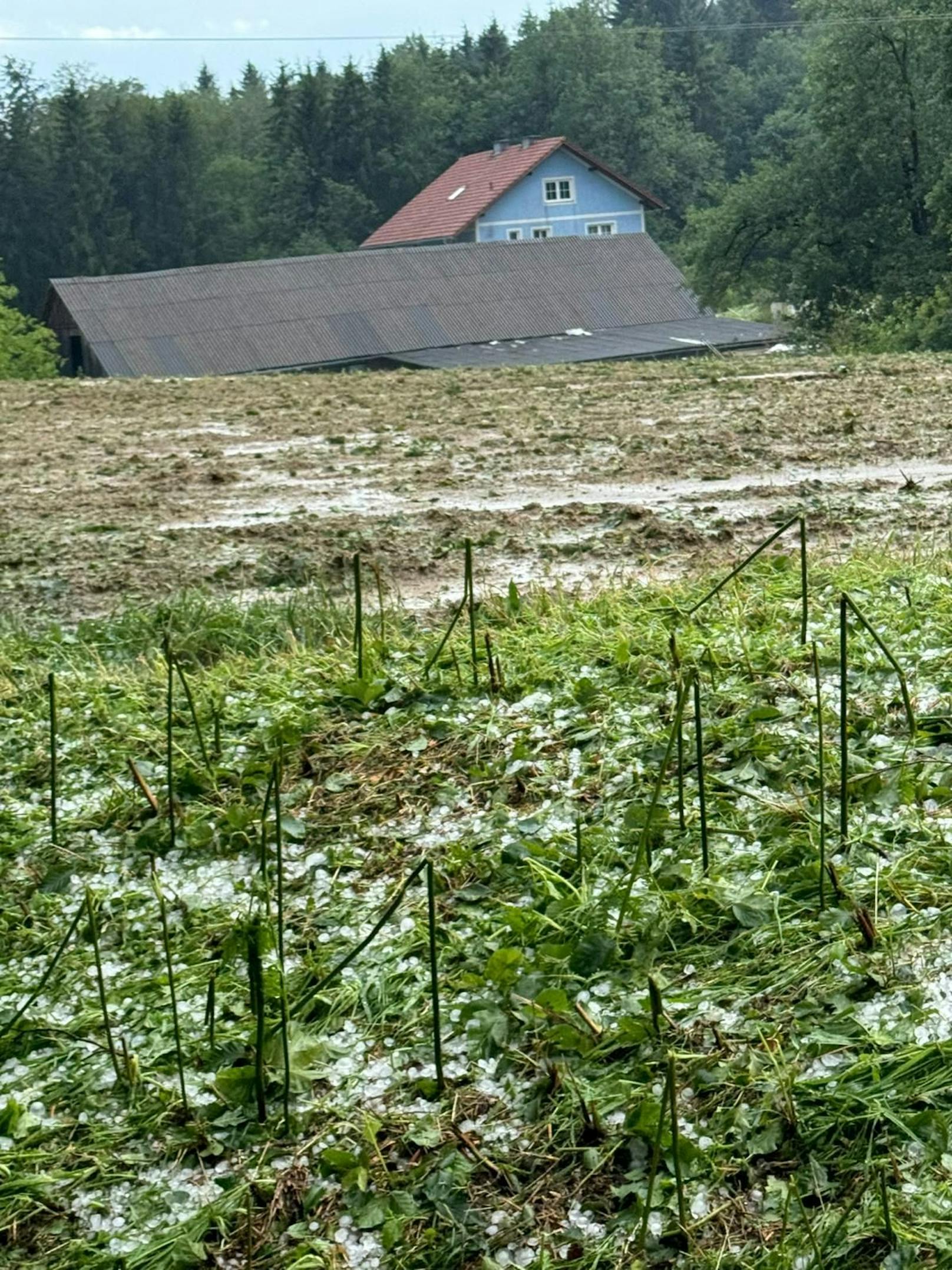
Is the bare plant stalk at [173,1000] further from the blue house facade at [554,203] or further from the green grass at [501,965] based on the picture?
the blue house facade at [554,203]

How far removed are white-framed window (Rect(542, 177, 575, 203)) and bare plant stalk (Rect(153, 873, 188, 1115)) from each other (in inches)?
2322

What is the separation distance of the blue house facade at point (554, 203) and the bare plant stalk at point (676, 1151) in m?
58.0

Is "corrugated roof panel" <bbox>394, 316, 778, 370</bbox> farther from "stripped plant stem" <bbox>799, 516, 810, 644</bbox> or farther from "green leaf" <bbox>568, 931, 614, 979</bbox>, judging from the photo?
"green leaf" <bbox>568, 931, 614, 979</bbox>

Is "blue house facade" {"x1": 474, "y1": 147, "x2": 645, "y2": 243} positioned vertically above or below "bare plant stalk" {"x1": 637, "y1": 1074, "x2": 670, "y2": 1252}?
above

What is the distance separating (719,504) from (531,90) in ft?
240

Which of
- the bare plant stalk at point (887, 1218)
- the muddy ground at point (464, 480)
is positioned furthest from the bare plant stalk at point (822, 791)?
the muddy ground at point (464, 480)

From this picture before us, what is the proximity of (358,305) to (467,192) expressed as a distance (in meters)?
23.9

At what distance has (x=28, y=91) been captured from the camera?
233 feet

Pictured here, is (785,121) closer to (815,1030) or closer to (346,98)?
(346,98)

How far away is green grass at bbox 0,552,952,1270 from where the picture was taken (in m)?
2.68

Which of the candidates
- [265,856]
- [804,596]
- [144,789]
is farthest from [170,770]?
[804,596]

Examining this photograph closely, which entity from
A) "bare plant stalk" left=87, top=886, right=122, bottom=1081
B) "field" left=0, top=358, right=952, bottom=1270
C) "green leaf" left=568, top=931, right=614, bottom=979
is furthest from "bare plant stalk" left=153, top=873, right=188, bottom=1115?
"green leaf" left=568, top=931, right=614, bottom=979

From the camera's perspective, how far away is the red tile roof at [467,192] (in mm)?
58344

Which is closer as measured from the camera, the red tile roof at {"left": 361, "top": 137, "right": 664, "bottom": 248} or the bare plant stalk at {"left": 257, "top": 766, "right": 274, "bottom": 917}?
the bare plant stalk at {"left": 257, "top": 766, "right": 274, "bottom": 917}
